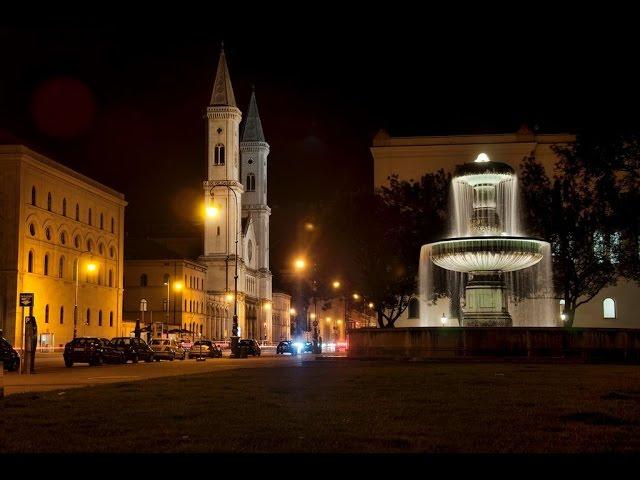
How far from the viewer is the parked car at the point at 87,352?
126ft

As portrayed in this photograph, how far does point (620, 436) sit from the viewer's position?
29.9ft

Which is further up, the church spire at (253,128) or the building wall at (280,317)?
the church spire at (253,128)

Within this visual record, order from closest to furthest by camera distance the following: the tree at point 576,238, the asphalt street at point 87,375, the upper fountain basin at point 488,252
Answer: the asphalt street at point 87,375 → the upper fountain basin at point 488,252 → the tree at point 576,238

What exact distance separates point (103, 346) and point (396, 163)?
127 feet

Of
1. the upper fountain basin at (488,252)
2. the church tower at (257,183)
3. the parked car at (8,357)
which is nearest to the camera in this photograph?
the upper fountain basin at (488,252)

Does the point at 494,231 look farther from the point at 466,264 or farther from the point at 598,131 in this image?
Answer: the point at 598,131

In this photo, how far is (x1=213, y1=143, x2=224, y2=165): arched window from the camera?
11875 centimetres

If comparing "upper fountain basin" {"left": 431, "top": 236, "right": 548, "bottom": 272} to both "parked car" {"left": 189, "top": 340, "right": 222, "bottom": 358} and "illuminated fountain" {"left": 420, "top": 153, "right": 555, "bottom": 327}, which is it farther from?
"parked car" {"left": 189, "top": 340, "right": 222, "bottom": 358}

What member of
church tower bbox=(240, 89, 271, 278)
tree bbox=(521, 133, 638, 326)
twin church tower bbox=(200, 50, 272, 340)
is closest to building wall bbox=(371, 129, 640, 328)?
tree bbox=(521, 133, 638, 326)

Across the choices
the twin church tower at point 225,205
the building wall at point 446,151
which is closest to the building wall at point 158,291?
the twin church tower at point 225,205

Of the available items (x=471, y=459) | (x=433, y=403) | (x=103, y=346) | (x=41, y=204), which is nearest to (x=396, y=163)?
(x=41, y=204)

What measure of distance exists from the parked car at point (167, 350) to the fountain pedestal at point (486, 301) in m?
22.0

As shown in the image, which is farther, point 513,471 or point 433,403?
point 433,403

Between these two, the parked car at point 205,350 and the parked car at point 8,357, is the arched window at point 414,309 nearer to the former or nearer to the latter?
the parked car at point 205,350
